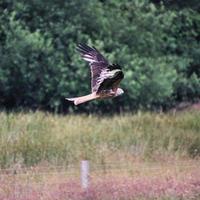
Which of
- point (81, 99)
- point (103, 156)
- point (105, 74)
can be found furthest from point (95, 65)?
point (103, 156)

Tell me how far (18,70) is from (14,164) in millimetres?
12768

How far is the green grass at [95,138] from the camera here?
13711 millimetres

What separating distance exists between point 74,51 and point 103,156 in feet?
36.6

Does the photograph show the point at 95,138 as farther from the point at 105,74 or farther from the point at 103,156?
the point at 105,74

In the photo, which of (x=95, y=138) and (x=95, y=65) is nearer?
(x=95, y=65)

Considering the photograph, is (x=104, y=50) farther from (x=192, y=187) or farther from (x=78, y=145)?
(x=192, y=187)

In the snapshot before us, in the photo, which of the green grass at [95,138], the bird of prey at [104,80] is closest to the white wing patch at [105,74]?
the bird of prey at [104,80]

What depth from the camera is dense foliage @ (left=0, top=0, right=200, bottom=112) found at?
24750 millimetres

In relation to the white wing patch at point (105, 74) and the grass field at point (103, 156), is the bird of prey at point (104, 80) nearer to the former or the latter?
the white wing patch at point (105, 74)

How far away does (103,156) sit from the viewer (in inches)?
550

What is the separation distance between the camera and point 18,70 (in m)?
25.2

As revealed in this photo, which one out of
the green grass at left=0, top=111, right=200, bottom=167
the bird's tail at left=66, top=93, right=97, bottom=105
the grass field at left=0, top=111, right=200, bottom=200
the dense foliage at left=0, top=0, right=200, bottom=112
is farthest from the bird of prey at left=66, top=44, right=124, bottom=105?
the dense foliage at left=0, top=0, right=200, bottom=112

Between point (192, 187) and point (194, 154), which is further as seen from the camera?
point (194, 154)

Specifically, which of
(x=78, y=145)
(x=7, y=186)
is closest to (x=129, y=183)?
(x=7, y=186)
